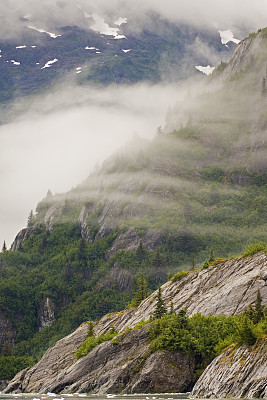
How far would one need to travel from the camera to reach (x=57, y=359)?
18488 centimetres

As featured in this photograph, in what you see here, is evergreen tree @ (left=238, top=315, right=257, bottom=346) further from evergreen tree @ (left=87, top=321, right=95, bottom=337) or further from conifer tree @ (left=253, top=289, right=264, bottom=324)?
evergreen tree @ (left=87, top=321, right=95, bottom=337)

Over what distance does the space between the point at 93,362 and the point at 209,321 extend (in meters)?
25.7

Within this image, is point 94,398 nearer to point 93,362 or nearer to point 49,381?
point 93,362

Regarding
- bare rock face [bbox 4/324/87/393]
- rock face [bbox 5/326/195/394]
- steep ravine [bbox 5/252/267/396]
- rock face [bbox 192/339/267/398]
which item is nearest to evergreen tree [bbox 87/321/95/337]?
steep ravine [bbox 5/252/267/396]

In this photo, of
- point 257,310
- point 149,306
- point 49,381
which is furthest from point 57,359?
point 257,310

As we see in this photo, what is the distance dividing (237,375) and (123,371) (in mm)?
34906

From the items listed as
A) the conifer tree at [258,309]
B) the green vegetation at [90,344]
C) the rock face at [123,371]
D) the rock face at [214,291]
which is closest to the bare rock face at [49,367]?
the rock face at [123,371]

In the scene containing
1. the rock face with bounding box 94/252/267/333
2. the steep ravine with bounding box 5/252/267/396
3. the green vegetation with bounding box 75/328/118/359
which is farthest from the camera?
the green vegetation with bounding box 75/328/118/359

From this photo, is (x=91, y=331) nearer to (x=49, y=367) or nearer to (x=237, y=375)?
(x=49, y=367)

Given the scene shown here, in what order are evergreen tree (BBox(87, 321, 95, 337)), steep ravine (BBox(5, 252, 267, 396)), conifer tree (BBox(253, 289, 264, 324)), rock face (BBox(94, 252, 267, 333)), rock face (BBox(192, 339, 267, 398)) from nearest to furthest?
1. rock face (BBox(192, 339, 267, 398))
2. conifer tree (BBox(253, 289, 264, 324))
3. steep ravine (BBox(5, 252, 267, 396))
4. rock face (BBox(94, 252, 267, 333))
5. evergreen tree (BBox(87, 321, 95, 337))

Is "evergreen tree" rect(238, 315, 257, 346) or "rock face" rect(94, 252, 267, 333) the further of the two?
"rock face" rect(94, 252, 267, 333)

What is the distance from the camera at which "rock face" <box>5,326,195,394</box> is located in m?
140

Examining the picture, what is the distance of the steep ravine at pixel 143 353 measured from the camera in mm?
141375

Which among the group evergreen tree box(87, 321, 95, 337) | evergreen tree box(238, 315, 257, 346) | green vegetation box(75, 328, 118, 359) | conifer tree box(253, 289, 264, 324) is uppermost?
evergreen tree box(238, 315, 257, 346)
